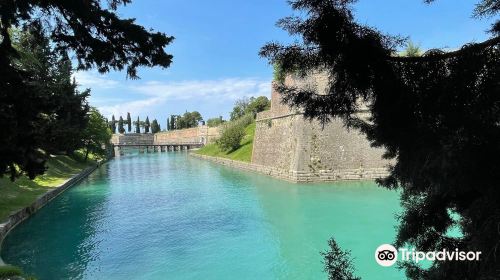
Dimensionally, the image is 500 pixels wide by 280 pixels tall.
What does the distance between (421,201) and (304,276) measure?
6125 mm

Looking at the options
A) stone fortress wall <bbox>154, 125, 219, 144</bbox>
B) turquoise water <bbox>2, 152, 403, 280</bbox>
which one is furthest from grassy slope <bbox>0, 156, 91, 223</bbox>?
stone fortress wall <bbox>154, 125, 219, 144</bbox>

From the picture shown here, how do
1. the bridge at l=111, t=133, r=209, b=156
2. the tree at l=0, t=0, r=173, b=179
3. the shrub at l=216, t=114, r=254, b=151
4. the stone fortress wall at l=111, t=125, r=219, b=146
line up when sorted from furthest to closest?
the bridge at l=111, t=133, r=209, b=156 → the stone fortress wall at l=111, t=125, r=219, b=146 → the shrub at l=216, t=114, r=254, b=151 → the tree at l=0, t=0, r=173, b=179

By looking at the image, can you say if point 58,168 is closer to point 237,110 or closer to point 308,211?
point 308,211

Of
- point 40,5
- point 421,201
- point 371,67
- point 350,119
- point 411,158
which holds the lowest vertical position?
point 421,201

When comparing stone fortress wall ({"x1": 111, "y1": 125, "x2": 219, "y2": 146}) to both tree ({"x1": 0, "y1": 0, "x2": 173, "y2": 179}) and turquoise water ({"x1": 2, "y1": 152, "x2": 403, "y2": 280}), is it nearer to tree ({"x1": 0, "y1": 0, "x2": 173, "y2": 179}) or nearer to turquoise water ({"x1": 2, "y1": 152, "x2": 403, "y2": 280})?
turquoise water ({"x1": 2, "y1": 152, "x2": 403, "y2": 280})

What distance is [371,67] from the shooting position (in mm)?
2266

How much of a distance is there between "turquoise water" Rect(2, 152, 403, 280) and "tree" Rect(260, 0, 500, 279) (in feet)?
24.1

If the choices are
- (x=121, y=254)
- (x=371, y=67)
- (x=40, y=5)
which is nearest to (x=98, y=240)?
(x=121, y=254)

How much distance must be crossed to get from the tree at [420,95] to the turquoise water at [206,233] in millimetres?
7331

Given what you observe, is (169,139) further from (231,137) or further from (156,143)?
(231,137)

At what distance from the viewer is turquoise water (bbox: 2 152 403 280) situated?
9680 mm

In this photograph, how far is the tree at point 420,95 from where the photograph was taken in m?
2.17

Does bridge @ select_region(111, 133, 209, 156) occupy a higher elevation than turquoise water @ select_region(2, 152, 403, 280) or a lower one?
higher

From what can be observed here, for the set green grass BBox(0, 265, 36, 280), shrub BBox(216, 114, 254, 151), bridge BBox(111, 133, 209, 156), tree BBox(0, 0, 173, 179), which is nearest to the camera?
tree BBox(0, 0, 173, 179)
